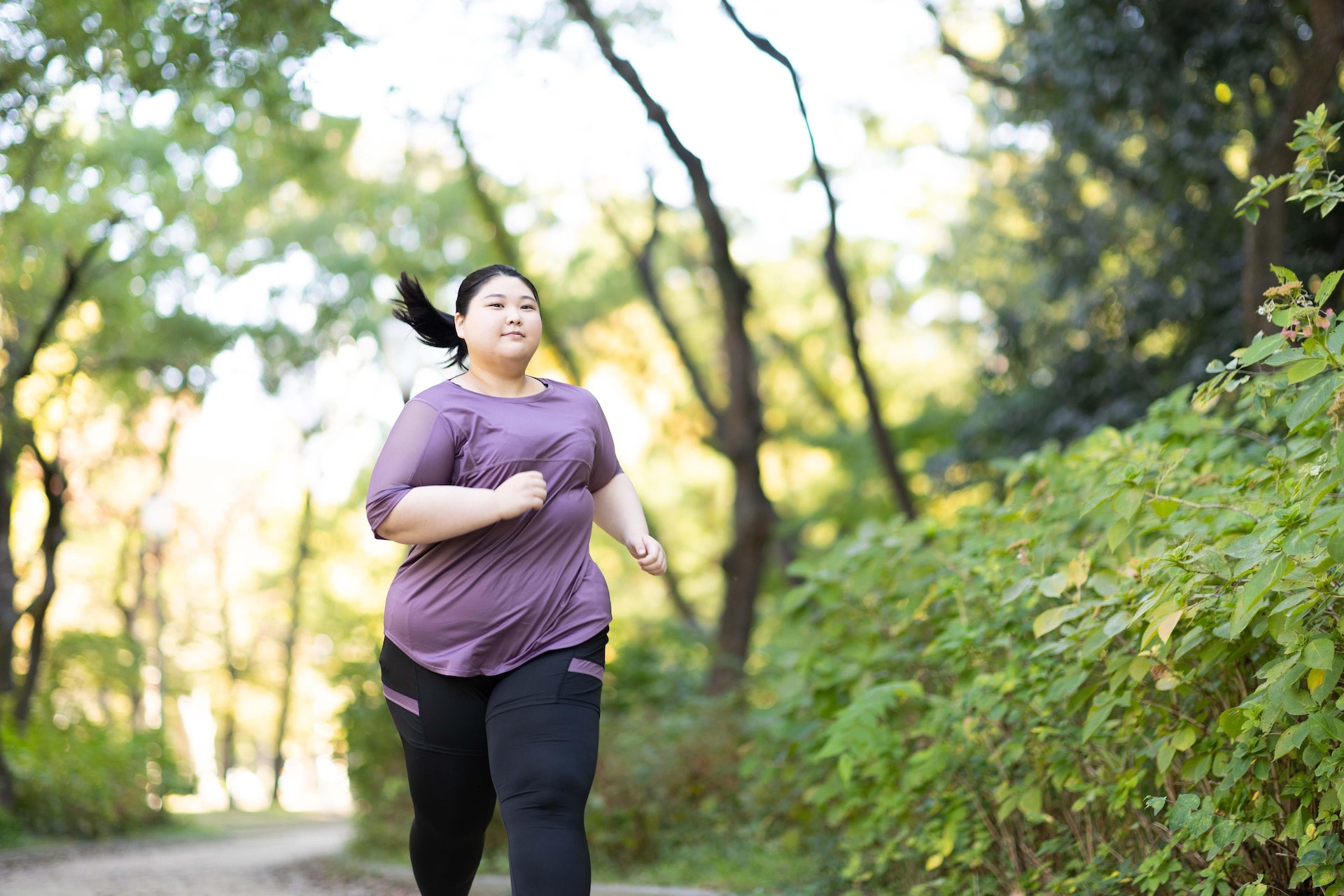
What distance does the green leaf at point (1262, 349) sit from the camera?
2717mm

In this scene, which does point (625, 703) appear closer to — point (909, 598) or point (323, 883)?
point (323, 883)

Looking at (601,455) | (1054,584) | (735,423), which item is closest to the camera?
(601,455)

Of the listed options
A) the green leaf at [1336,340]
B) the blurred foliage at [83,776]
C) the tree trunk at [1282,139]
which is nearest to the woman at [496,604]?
the green leaf at [1336,340]

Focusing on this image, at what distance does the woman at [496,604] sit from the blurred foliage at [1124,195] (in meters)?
5.99

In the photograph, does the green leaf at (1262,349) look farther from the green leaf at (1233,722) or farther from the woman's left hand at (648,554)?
the woman's left hand at (648,554)

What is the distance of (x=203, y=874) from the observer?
9352 millimetres

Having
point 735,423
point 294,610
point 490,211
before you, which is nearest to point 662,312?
point 490,211

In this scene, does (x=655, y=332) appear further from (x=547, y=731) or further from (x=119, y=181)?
(x=547, y=731)

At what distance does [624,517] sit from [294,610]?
2717cm

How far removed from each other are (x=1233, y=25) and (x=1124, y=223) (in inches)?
192

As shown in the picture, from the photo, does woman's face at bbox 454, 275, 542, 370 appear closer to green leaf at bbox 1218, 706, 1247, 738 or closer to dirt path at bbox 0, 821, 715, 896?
green leaf at bbox 1218, 706, 1247, 738

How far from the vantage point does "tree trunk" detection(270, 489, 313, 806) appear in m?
28.1

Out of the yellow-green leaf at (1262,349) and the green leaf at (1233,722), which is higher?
the yellow-green leaf at (1262,349)

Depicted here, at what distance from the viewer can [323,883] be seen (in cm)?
838
